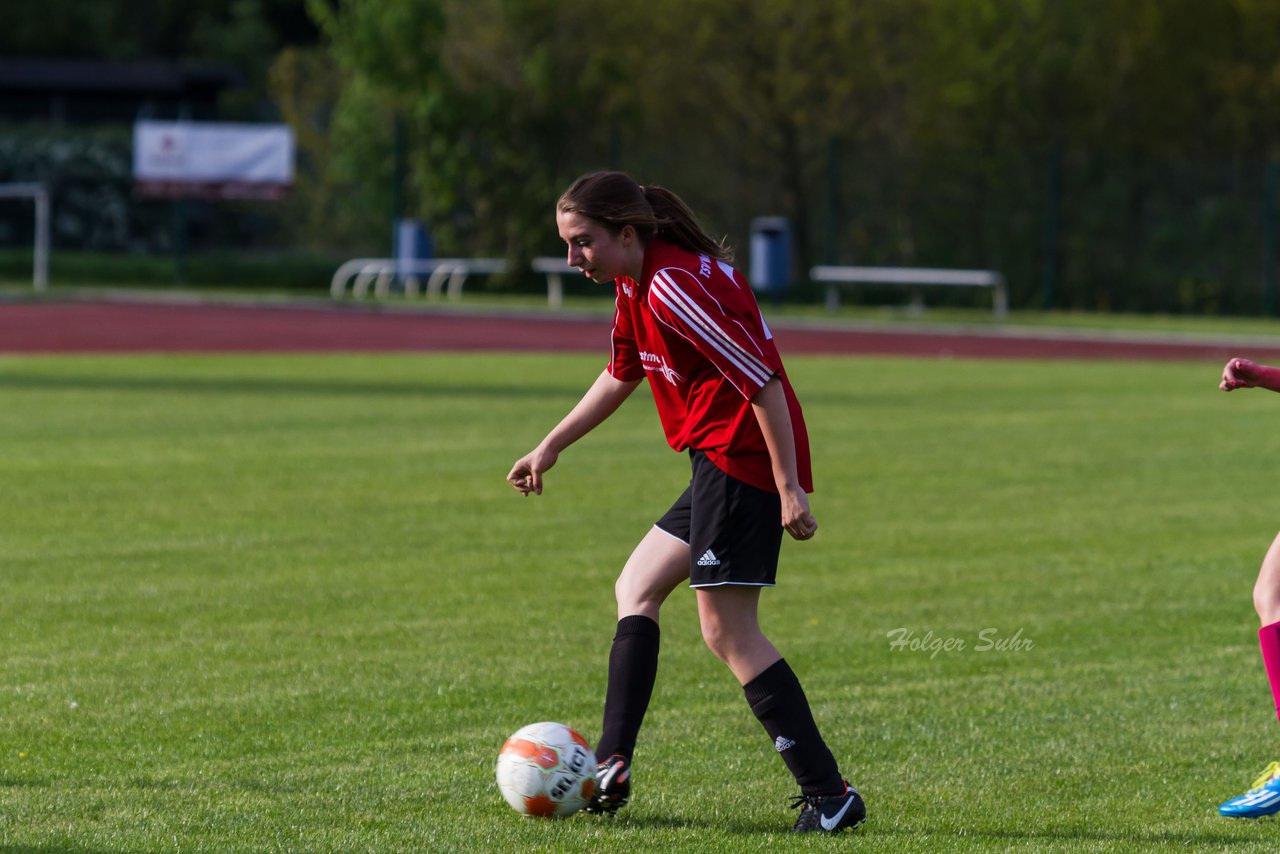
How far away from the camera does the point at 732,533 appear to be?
505 cm

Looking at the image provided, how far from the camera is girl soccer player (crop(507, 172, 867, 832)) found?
495cm

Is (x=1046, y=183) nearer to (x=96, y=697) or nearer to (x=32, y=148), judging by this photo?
(x=32, y=148)

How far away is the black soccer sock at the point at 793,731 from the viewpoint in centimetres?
517

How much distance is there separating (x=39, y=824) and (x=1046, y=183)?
30.5 meters

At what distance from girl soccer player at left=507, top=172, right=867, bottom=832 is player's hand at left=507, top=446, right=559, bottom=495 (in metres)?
0.50

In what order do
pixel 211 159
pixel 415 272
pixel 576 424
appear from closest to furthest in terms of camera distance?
1. pixel 576 424
2. pixel 415 272
3. pixel 211 159

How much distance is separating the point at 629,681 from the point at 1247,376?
1915 millimetres

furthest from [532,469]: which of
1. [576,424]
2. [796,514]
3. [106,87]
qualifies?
[106,87]

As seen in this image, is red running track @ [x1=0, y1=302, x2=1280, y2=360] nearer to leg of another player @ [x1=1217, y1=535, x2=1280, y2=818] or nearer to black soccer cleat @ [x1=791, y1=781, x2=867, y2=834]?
leg of another player @ [x1=1217, y1=535, x2=1280, y2=818]

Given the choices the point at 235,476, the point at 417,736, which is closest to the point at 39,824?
the point at 417,736

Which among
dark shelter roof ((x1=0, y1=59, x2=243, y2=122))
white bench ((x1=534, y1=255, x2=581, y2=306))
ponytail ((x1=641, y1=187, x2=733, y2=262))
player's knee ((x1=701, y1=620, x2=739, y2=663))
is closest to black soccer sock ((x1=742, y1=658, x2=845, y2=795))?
player's knee ((x1=701, y1=620, x2=739, y2=663))

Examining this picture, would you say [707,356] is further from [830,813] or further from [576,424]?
[830,813]

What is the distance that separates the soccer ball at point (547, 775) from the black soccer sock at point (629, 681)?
0.09 meters

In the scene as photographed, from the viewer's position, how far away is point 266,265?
38.5 m
